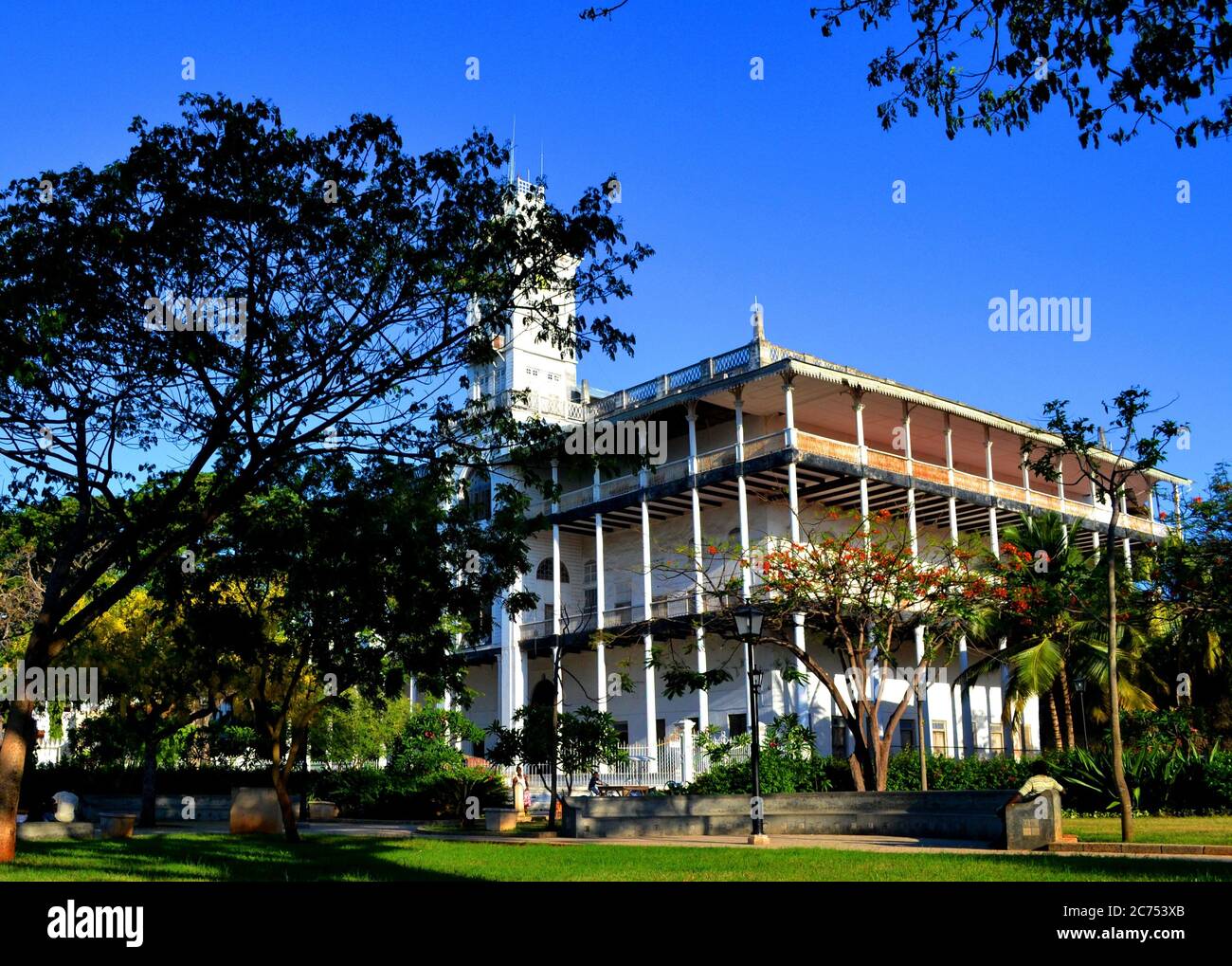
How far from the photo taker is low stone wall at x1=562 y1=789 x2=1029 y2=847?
1748 cm

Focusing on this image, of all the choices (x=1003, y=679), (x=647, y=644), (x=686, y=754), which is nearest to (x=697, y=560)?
(x=647, y=644)

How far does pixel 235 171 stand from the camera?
546 inches

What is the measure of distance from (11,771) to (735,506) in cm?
2721

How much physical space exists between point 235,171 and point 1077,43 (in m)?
9.44

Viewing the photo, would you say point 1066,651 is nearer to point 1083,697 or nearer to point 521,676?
point 1083,697

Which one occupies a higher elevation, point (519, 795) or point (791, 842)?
point (791, 842)

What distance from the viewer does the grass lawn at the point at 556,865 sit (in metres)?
10.9

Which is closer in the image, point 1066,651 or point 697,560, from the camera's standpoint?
point 1066,651

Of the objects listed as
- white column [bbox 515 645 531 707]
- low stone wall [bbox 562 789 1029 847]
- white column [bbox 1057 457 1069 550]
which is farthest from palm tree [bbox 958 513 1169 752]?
white column [bbox 515 645 531 707]

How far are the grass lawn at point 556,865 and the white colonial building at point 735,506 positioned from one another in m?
16.9

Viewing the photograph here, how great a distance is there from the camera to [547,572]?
4297 centimetres

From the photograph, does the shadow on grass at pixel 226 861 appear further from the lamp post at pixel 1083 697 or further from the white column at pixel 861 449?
the white column at pixel 861 449
